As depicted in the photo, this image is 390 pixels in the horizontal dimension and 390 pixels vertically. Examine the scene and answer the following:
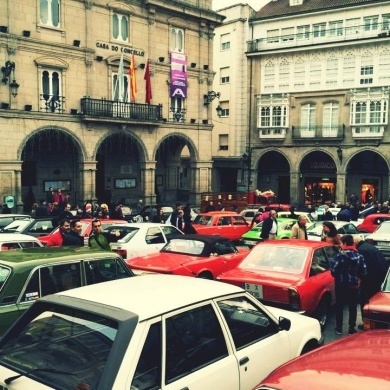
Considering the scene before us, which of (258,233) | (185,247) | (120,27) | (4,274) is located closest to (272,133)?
(120,27)

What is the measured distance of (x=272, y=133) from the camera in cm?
3822

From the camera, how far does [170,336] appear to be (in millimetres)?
3668

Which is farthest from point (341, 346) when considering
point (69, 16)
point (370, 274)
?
point (69, 16)

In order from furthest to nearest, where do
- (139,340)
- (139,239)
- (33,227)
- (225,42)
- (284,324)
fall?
(225,42) → (33,227) → (139,239) → (284,324) → (139,340)

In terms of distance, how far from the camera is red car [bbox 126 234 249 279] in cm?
962

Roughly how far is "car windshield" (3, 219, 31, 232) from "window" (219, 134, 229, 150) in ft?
94.3

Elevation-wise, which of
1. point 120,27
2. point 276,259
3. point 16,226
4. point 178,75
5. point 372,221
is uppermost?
point 120,27

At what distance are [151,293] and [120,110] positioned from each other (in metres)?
23.7

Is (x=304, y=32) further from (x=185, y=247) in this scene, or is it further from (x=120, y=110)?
(x=185, y=247)

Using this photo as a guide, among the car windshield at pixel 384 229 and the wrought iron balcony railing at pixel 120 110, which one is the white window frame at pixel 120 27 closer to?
the wrought iron balcony railing at pixel 120 110

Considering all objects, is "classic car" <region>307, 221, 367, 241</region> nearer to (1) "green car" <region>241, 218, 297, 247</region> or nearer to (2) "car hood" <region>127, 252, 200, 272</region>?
(1) "green car" <region>241, 218, 297, 247</region>

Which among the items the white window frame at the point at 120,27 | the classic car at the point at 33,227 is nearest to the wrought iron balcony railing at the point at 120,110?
the white window frame at the point at 120,27

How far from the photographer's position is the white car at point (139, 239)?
38.5 feet

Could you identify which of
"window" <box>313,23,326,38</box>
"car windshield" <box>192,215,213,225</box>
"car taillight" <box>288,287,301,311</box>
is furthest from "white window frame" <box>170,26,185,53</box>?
"car taillight" <box>288,287,301,311</box>
